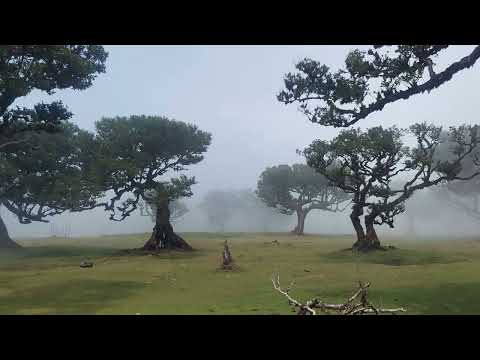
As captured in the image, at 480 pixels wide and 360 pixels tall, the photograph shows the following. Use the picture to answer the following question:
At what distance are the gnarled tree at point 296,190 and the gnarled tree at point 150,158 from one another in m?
29.7

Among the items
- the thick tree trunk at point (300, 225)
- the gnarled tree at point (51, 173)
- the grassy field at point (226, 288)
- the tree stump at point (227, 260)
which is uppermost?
the gnarled tree at point (51, 173)

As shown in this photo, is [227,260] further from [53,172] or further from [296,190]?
[296,190]

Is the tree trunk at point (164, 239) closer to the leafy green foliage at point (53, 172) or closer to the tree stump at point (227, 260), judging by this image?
the leafy green foliage at point (53, 172)

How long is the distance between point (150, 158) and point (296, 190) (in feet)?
119

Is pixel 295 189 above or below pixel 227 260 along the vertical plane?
above

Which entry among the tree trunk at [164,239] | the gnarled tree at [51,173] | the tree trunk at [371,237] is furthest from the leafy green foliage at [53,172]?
the tree trunk at [371,237]

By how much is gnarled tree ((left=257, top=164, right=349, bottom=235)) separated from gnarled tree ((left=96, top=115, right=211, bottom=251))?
97.6 feet

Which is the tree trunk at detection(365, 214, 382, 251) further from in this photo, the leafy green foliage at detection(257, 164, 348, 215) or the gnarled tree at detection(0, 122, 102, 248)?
the leafy green foliage at detection(257, 164, 348, 215)

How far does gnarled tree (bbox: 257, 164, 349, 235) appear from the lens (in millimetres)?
66625

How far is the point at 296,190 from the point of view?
223 feet

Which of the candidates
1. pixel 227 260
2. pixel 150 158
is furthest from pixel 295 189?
pixel 227 260

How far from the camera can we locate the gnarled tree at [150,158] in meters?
33.6
